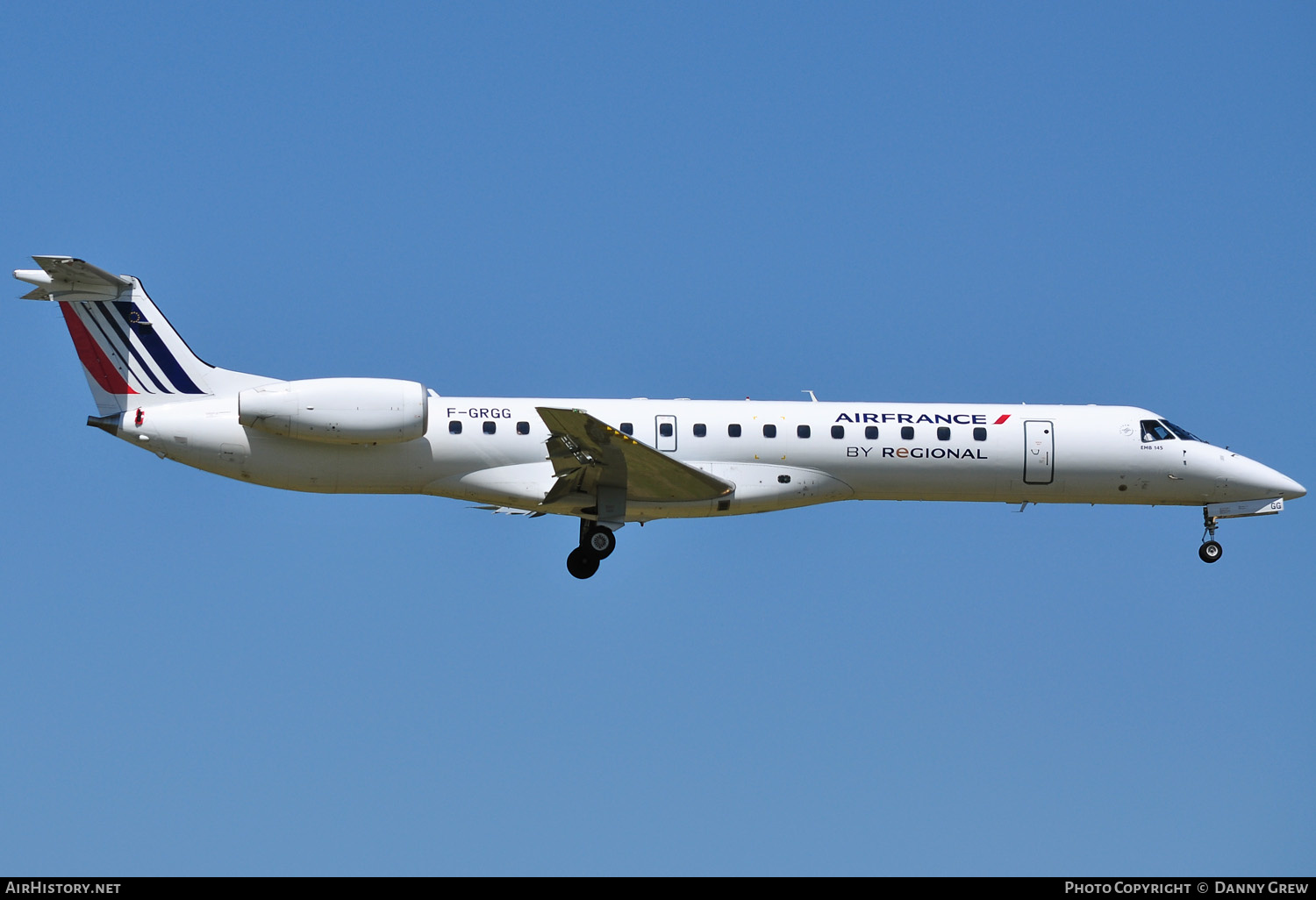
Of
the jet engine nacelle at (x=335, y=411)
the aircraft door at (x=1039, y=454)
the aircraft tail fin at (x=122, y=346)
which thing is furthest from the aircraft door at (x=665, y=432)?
the aircraft tail fin at (x=122, y=346)

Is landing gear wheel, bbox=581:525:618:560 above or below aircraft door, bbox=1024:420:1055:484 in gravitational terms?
below

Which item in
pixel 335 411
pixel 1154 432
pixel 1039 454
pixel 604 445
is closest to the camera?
pixel 604 445

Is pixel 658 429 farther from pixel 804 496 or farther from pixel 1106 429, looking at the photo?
pixel 1106 429

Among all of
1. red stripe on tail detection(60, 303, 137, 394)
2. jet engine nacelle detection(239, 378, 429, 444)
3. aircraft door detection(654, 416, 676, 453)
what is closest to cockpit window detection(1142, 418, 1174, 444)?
aircraft door detection(654, 416, 676, 453)

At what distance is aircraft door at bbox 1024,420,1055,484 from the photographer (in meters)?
25.0

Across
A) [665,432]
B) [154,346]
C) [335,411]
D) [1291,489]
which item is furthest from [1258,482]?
[154,346]

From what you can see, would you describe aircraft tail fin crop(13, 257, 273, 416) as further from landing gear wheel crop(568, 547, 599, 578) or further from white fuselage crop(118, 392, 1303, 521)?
landing gear wheel crop(568, 547, 599, 578)

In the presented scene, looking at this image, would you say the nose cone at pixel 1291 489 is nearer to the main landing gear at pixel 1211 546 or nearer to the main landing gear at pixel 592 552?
the main landing gear at pixel 1211 546

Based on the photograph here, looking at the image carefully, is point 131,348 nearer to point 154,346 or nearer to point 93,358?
point 154,346

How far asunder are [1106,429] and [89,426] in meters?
17.4

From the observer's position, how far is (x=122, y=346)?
23.9 meters

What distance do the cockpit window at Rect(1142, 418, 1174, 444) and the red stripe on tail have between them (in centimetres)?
1754

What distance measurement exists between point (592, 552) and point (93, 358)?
8898 millimetres
